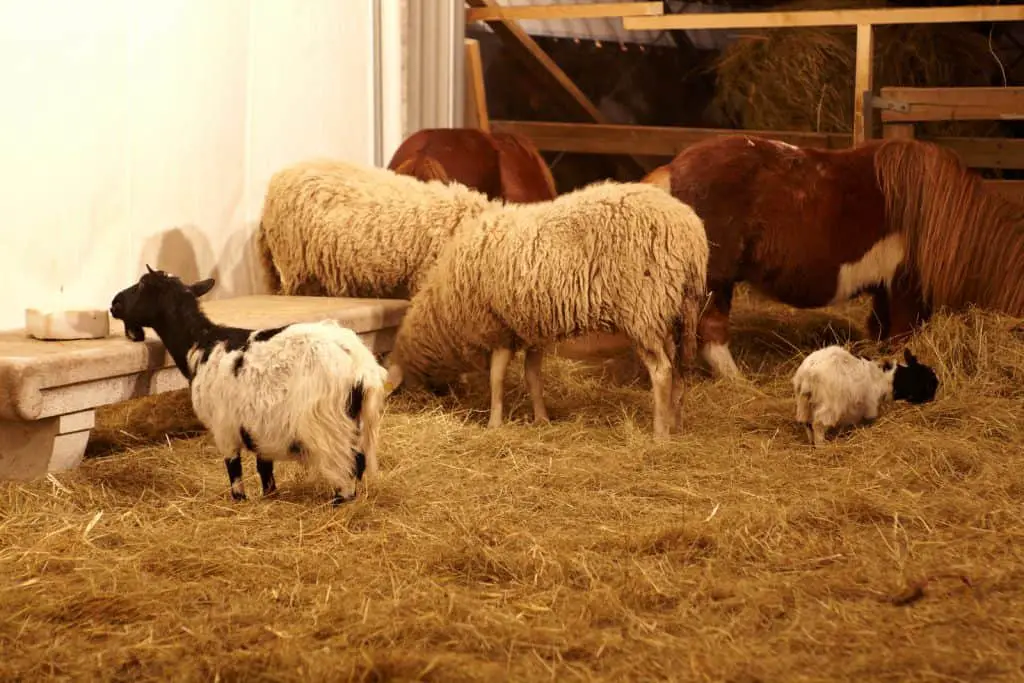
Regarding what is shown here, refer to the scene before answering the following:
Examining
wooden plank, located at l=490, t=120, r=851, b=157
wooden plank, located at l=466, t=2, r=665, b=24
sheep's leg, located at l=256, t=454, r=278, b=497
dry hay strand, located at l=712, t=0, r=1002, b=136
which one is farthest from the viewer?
dry hay strand, located at l=712, t=0, r=1002, b=136

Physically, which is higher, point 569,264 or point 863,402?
point 569,264

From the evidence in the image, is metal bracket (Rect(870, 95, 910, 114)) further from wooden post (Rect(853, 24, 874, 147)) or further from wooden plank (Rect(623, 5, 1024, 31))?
wooden plank (Rect(623, 5, 1024, 31))

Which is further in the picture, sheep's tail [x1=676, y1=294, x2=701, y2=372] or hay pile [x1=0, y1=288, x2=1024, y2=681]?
sheep's tail [x1=676, y1=294, x2=701, y2=372]

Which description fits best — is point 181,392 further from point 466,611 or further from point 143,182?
point 466,611

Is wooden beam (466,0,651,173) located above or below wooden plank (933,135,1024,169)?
above

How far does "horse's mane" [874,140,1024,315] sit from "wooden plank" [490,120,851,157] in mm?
1620

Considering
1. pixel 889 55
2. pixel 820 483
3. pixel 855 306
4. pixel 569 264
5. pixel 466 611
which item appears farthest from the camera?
pixel 889 55

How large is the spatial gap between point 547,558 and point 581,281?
1.72 m

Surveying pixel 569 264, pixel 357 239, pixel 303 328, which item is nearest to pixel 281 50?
pixel 357 239

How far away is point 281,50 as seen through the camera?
727 centimetres

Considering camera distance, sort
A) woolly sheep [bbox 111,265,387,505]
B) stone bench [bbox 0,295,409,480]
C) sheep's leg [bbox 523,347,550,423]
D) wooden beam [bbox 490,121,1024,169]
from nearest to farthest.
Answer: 1. woolly sheep [bbox 111,265,387,505]
2. stone bench [bbox 0,295,409,480]
3. sheep's leg [bbox 523,347,550,423]
4. wooden beam [bbox 490,121,1024,169]

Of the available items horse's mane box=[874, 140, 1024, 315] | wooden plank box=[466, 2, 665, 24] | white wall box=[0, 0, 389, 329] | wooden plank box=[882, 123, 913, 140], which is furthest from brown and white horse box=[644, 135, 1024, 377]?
white wall box=[0, 0, 389, 329]

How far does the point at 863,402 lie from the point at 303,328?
8.33ft

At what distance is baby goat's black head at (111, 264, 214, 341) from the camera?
4.48 metres
